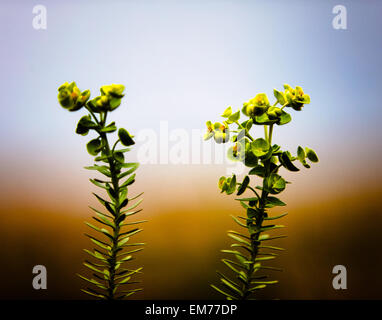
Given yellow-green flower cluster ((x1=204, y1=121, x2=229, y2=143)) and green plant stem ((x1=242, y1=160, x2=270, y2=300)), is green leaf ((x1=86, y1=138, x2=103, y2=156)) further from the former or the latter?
green plant stem ((x1=242, y1=160, x2=270, y2=300))

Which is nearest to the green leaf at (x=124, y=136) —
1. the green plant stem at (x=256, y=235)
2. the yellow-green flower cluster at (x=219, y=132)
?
the yellow-green flower cluster at (x=219, y=132)

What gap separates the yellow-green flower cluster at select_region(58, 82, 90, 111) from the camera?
0.47 meters

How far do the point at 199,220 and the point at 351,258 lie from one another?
1.35 ft

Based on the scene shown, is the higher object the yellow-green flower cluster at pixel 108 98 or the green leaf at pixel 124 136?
the yellow-green flower cluster at pixel 108 98

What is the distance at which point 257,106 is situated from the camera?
0.52 m

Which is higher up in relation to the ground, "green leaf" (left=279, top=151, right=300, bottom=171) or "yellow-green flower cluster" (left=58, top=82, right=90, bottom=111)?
"yellow-green flower cluster" (left=58, top=82, right=90, bottom=111)

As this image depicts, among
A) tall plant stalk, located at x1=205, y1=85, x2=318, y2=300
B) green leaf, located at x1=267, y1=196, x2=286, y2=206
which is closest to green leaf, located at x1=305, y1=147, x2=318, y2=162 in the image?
tall plant stalk, located at x1=205, y1=85, x2=318, y2=300

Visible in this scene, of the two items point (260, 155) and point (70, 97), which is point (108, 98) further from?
point (260, 155)

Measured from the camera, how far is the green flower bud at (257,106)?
52 cm

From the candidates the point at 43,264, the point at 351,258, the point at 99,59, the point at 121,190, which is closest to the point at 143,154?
the point at 121,190

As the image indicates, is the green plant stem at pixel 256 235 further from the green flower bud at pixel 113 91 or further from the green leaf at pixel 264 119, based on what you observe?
the green flower bud at pixel 113 91

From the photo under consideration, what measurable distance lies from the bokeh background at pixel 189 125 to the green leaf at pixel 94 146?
7.1 inches

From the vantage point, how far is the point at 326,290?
707 millimetres

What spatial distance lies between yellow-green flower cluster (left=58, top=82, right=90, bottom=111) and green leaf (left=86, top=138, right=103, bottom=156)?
68 millimetres
